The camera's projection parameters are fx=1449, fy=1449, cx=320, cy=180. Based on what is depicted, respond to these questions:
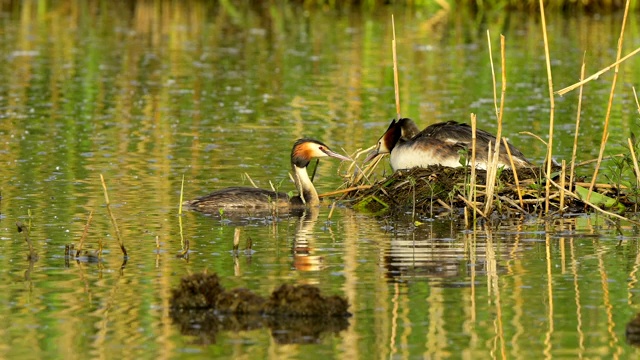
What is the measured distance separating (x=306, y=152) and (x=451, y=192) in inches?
70.1

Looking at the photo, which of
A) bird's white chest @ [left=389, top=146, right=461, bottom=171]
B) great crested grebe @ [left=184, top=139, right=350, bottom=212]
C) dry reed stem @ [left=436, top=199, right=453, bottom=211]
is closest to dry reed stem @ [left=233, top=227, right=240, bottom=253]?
great crested grebe @ [left=184, top=139, right=350, bottom=212]

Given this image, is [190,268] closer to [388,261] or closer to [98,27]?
[388,261]

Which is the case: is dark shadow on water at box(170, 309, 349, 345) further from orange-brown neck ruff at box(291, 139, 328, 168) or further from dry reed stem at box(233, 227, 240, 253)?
orange-brown neck ruff at box(291, 139, 328, 168)

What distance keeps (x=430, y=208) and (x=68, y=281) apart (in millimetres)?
4054

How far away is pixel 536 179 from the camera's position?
12305 millimetres

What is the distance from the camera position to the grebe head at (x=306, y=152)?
43.5 ft

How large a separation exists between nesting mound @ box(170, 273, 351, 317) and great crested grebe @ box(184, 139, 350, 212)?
4191 millimetres

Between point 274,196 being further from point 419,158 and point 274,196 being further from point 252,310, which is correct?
point 252,310

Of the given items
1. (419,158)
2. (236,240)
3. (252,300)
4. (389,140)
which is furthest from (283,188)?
(252,300)

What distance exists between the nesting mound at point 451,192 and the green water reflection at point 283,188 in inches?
12.1

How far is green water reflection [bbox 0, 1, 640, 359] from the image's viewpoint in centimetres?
777

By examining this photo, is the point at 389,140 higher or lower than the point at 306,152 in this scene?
higher

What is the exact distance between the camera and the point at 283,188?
14.0m

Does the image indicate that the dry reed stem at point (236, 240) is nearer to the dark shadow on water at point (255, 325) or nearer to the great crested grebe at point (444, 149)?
the dark shadow on water at point (255, 325)
